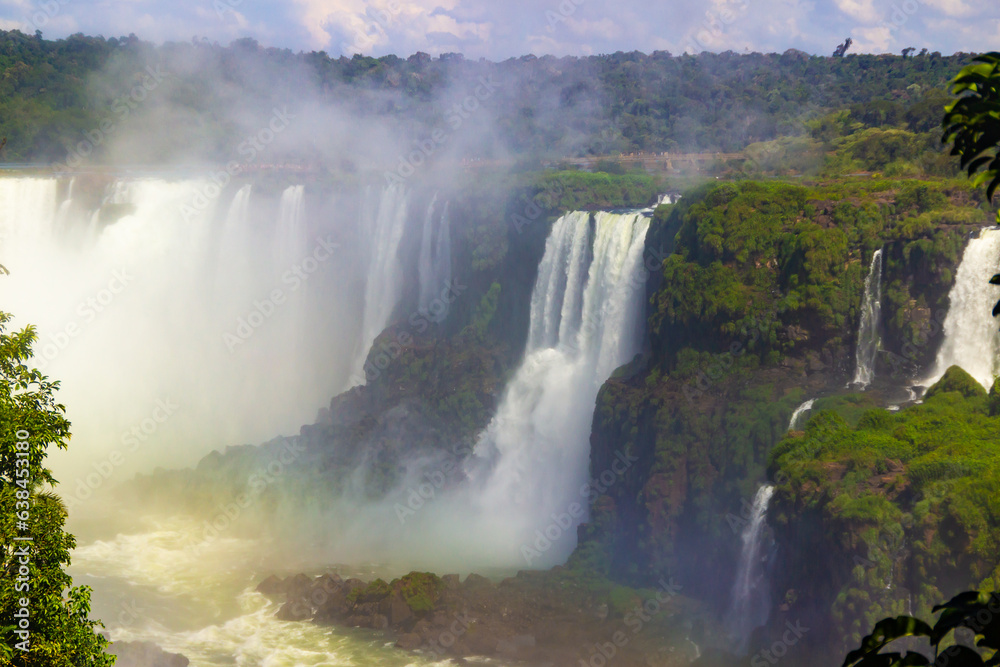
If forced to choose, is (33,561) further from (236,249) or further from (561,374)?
(236,249)

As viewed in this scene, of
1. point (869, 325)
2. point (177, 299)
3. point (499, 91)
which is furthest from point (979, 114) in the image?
point (499, 91)

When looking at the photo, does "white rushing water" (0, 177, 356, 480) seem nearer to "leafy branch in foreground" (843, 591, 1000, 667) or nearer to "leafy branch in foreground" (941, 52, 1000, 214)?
"leafy branch in foreground" (941, 52, 1000, 214)

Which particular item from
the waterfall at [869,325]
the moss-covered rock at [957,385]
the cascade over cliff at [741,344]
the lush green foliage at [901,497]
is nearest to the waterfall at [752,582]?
the cascade over cliff at [741,344]

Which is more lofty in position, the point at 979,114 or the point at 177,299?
the point at 177,299

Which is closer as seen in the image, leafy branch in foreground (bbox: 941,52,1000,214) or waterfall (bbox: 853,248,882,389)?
leafy branch in foreground (bbox: 941,52,1000,214)

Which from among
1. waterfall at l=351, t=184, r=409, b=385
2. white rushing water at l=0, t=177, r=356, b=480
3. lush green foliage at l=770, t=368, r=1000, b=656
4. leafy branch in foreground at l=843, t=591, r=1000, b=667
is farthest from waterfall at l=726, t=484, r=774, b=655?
white rushing water at l=0, t=177, r=356, b=480

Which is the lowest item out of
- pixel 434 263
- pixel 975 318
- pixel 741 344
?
pixel 741 344

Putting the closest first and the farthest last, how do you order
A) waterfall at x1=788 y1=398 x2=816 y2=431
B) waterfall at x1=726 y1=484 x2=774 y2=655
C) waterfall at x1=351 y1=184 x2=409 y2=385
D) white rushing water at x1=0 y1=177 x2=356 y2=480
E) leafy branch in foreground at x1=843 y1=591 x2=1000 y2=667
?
leafy branch in foreground at x1=843 y1=591 x2=1000 y2=667
waterfall at x1=726 y1=484 x2=774 y2=655
waterfall at x1=788 y1=398 x2=816 y2=431
white rushing water at x1=0 y1=177 x2=356 y2=480
waterfall at x1=351 y1=184 x2=409 y2=385
